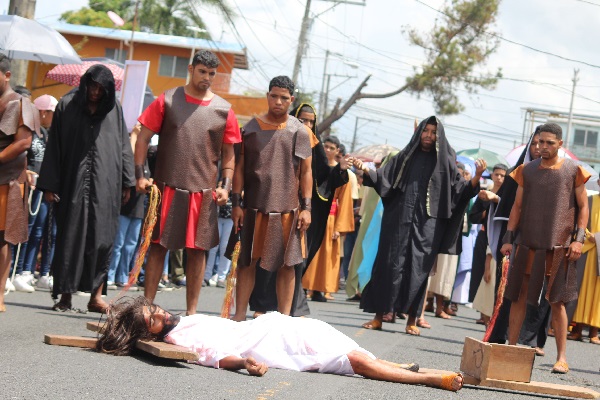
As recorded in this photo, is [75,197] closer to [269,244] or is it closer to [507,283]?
[269,244]

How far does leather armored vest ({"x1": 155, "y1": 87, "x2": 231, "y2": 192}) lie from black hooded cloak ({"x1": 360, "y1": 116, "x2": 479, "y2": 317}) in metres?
3.19

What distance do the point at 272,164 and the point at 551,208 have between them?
2.56m

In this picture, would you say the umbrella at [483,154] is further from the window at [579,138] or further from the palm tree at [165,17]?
the window at [579,138]

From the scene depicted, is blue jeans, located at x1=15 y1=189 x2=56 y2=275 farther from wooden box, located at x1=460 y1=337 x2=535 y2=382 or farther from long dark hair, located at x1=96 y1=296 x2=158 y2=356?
wooden box, located at x1=460 y1=337 x2=535 y2=382

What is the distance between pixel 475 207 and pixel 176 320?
6.26 metres

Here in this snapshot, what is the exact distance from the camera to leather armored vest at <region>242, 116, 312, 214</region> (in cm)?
1072

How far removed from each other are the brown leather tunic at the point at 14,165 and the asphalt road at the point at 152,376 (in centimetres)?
73

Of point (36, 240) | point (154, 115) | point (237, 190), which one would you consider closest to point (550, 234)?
point (237, 190)

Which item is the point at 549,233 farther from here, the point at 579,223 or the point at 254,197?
the point at 254,197

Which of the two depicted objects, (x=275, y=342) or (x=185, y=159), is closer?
(x=275, y=342)

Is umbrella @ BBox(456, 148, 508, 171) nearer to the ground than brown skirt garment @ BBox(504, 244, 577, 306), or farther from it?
farther from it

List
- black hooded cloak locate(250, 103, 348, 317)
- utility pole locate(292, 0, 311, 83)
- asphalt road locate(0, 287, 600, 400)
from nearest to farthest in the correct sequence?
asphalt road locate(0, 287, 600, 400)
black hooded cloak locate(250, 103, 348, 317)
utility pole locate(292, 0, 311, 83)

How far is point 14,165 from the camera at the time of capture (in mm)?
11148

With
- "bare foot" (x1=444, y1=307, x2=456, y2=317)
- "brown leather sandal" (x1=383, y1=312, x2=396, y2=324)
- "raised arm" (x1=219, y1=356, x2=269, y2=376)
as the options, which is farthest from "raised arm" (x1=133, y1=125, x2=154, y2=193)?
"bare foot" (x1=444, y1=307, x2=456, y2=317)
